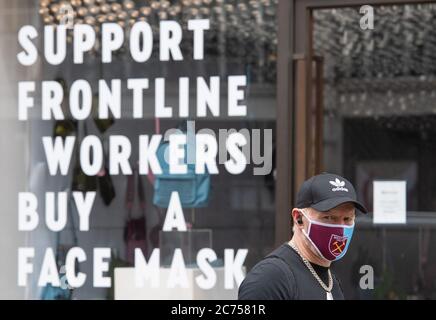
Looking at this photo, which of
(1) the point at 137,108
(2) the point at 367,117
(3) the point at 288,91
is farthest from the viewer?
(2) the point at 367,117

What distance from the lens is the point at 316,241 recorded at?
364 centimetres

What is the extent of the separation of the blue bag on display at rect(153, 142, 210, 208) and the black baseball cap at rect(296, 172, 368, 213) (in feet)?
9.83

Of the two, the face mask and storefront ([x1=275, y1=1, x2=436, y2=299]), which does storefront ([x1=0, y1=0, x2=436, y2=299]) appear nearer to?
storefront ([x1=275, y1=1, x2=436, y2=299])

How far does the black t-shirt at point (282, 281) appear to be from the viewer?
3381mm

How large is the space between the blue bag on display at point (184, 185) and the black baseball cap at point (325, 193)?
2997 mm

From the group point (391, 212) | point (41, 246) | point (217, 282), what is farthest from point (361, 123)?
point (41, 246)

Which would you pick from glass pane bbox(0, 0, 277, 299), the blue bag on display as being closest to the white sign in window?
glass pane bbox(0, 0, 277, 299)

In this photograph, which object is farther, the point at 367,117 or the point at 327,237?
the point at 367,117

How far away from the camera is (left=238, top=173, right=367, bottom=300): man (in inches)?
138

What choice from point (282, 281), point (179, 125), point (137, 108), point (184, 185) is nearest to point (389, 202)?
point (184, 185)

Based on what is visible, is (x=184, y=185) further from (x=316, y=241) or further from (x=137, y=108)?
(x=316, y=241)

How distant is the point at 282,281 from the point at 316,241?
0.96 ft

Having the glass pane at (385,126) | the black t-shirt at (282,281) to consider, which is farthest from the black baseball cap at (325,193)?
the glass pane at (385,126)

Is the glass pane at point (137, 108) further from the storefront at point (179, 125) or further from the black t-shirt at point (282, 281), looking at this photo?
the black t-shirt at point (282, 281)
